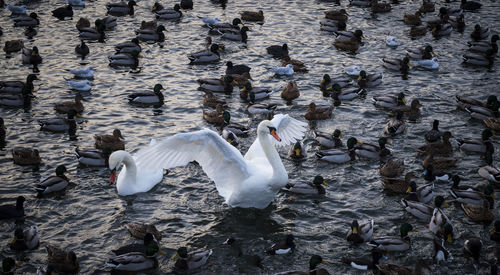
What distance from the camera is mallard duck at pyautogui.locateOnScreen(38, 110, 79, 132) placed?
665 inches

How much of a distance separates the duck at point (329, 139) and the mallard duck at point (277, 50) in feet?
20.4

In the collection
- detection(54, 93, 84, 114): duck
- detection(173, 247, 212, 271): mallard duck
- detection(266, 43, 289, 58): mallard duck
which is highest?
detection(266, 43, 289, 58): mallard duck

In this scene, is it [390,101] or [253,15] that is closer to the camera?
[390,101]

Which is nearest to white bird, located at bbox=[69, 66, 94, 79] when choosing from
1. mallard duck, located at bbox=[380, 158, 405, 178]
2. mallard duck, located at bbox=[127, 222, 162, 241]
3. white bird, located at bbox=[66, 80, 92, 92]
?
white bird, located at bbox=[66, 80, 92, 92]

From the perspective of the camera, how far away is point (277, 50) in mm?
22328

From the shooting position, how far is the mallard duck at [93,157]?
15.2 meters

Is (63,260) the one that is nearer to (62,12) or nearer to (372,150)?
(372,150)

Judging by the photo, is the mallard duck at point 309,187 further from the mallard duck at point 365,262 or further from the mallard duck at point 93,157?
the mallard duck at point 93,157

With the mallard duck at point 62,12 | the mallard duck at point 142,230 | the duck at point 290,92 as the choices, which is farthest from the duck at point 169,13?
the mallard duck at point 142,230

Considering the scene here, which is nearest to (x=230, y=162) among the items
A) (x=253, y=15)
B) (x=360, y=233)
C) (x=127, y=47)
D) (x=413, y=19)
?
(x=360, y=233)

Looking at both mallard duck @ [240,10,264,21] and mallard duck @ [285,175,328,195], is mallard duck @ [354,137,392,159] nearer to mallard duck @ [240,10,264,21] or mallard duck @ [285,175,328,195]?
mallard duck @ [285,175,328,195]

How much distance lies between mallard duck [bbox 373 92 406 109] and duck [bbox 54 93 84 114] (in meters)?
8.89

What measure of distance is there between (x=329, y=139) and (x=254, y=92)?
360 cm

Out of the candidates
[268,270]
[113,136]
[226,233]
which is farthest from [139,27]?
[268,270]
